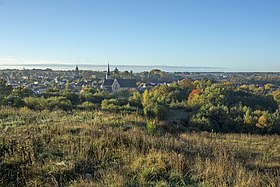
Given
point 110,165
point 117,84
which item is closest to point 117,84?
point 117,84

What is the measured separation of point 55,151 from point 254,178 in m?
3.63

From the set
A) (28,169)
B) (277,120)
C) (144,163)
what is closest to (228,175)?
(144,163)

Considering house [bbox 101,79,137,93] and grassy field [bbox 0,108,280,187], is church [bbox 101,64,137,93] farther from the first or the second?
grassy field [bbox 0,108,280,187]

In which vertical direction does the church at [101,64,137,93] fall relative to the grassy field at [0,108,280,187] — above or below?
below

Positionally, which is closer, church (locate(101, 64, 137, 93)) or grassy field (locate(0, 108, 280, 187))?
grassy field (locate(0, 108, 280, 187))

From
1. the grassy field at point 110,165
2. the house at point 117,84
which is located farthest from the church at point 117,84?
the grassy field at point 110,165

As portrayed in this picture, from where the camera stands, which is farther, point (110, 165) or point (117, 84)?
point (117, 84)

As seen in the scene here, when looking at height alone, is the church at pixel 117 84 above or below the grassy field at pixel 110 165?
below

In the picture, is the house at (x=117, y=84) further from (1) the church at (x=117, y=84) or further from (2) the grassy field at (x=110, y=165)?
(2) the grassy field at (x=110, y=165)

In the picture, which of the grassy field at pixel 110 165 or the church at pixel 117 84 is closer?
the grassy field at pixel 110 165

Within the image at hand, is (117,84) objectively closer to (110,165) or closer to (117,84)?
(117,84)

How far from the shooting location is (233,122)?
27.2 metres

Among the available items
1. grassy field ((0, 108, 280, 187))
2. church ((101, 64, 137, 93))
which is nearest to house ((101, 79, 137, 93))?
church ((101, 64, 137, 93))

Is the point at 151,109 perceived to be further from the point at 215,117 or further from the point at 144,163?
the point at 144,163
